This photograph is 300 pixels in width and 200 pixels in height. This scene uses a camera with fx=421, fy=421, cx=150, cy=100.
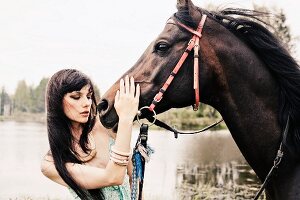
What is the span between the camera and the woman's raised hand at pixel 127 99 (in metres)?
2.59

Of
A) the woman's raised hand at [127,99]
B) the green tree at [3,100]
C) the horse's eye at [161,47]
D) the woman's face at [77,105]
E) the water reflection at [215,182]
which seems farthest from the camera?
the green tree at [3,100]

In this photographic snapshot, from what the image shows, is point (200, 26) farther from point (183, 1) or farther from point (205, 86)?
point (205, 86)

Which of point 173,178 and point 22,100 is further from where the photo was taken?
point 22,100

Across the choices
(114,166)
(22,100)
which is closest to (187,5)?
(114,166)

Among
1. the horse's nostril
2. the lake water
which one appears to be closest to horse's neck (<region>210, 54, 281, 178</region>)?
the horse's nostril

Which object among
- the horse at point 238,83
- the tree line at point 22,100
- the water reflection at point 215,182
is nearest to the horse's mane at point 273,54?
the horse at point 238,83

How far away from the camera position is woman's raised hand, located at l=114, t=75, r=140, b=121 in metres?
2.59

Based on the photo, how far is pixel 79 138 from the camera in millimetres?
2762

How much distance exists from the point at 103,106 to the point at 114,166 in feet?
1.87

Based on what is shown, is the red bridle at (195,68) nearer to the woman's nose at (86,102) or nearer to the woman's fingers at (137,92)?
the woman's fingers at (137,92)

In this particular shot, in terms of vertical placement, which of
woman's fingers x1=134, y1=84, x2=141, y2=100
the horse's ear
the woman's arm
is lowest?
the woman's arm

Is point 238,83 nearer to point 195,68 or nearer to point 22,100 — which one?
point 195,68

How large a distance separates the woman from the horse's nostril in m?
0.09

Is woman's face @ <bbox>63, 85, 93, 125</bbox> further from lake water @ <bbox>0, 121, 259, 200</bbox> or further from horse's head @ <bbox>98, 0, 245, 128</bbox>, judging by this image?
lake water @ <bbox>0, 121, 259, 200</bbox>
